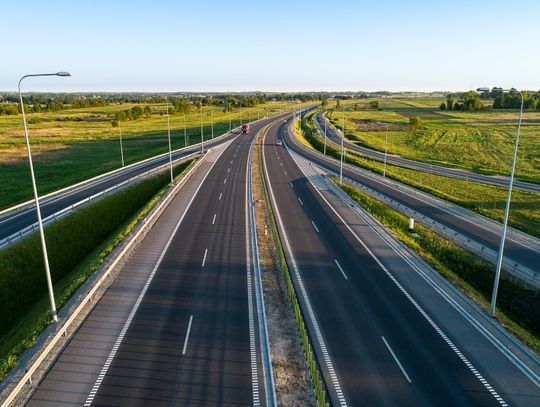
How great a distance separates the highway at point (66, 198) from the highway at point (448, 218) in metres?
30.0

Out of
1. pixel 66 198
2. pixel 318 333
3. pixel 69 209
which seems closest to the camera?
pixel 318 333

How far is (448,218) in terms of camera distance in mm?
39312

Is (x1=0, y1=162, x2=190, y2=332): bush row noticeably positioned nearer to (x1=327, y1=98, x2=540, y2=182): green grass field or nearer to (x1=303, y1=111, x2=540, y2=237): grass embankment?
(x1=303, y1=111, x2=540, y2=237): grass embankment

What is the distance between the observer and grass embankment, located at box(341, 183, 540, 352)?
874 inches

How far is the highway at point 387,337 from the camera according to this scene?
599 inches

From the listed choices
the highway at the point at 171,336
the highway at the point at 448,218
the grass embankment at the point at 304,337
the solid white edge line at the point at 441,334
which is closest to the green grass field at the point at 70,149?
the highway at the point at 171,336

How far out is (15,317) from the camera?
23719 mm

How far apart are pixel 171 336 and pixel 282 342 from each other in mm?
5165

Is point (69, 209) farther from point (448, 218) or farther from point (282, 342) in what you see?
point (448, 218)

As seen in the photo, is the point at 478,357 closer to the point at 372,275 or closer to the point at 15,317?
the point at 372,275

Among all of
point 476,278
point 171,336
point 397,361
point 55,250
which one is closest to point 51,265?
point 55,250

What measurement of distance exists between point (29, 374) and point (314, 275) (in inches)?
625

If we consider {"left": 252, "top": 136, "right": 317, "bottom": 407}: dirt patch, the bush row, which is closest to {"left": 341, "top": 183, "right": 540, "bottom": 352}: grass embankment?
{"left": 252, "top": 136, "right": 317, "bottom": 407}: dirt patch

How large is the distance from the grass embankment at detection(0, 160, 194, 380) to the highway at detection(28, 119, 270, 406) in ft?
7.43
